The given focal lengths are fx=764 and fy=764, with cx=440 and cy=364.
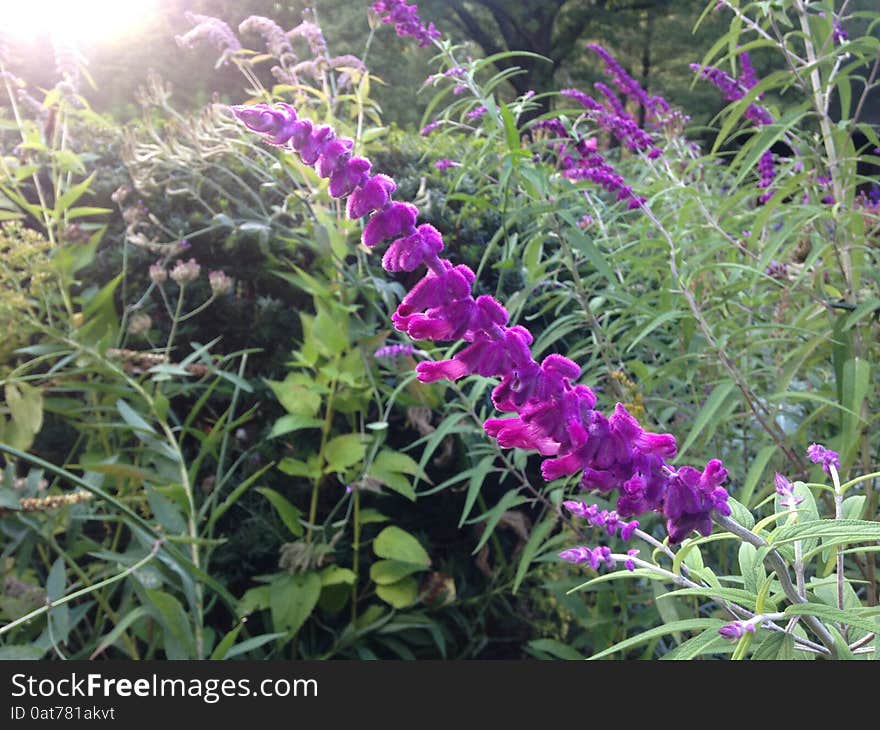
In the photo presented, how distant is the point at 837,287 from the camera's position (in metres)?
2.14

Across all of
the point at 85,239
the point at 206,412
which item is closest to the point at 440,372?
the point at 85,239

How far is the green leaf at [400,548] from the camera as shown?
2162 mm

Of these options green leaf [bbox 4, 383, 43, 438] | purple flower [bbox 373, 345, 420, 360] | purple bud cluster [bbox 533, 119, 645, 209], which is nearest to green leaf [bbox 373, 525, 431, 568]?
purple flower [bbox 373, 345, 420, 360]

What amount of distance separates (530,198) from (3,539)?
185cm

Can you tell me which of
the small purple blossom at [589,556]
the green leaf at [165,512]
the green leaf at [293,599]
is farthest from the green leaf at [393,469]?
the small purple blossom at [589,556]

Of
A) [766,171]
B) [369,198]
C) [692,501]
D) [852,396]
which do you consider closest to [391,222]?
[369,198]

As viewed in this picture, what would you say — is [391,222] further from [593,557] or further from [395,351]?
[395,351]

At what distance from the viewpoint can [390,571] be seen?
226 cm

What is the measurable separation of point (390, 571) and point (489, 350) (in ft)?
5.79

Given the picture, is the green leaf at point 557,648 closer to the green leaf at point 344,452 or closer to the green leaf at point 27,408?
the green leaf at point 344,452

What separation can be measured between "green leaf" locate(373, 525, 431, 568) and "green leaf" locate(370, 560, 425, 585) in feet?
0.13

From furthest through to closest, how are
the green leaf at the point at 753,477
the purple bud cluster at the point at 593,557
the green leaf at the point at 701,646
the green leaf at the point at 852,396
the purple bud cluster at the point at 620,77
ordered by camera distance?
the purple bud cluster at the point at 620,77 < the green leaf at the point at 852,396 < the green leaf at the point at 753,477 < the purple bud cluster at the point at 593,557 < the green leaf at the point at 701,646

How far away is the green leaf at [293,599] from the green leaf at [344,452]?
313 millimetres

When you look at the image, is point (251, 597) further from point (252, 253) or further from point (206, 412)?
point (252, 253)
